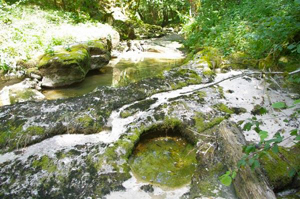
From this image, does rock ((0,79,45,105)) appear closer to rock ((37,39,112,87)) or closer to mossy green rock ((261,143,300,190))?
rock ((37,39,112,87))

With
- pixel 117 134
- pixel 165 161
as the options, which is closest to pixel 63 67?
pixel 117 134

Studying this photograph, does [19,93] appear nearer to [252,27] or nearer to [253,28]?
[253,28]

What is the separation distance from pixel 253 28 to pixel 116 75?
5.03 meters

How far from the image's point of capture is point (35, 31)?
8367 millimetres

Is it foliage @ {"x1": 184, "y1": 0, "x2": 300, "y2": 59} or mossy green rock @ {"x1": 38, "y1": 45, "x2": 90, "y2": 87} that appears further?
mossy green rock @ {"x1": 38, "y1": 45, "x2": 90, "y2": 87}

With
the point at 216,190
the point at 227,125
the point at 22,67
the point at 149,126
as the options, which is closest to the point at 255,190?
the point at 216,190

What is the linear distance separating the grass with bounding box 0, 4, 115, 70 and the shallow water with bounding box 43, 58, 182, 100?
4.95 ft

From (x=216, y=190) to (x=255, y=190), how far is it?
1.84 ft

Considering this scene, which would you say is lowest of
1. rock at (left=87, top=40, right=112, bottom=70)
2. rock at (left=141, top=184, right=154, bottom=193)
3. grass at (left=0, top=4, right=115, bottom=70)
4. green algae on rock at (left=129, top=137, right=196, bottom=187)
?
rock at (left=141, top=184, right=154, bottom=193)

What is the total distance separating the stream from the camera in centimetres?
284

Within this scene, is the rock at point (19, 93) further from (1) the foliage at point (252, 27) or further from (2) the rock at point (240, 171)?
(1) the foliage at point (252, 27)

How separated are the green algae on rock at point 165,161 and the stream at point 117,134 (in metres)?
0.03

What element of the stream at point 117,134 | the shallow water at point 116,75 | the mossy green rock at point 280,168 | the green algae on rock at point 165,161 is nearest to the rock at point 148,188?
the stream at point 117,134

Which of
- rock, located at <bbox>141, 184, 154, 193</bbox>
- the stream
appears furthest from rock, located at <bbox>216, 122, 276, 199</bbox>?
rock, located at <bbox>141, 184, 154, 193</bbox>
